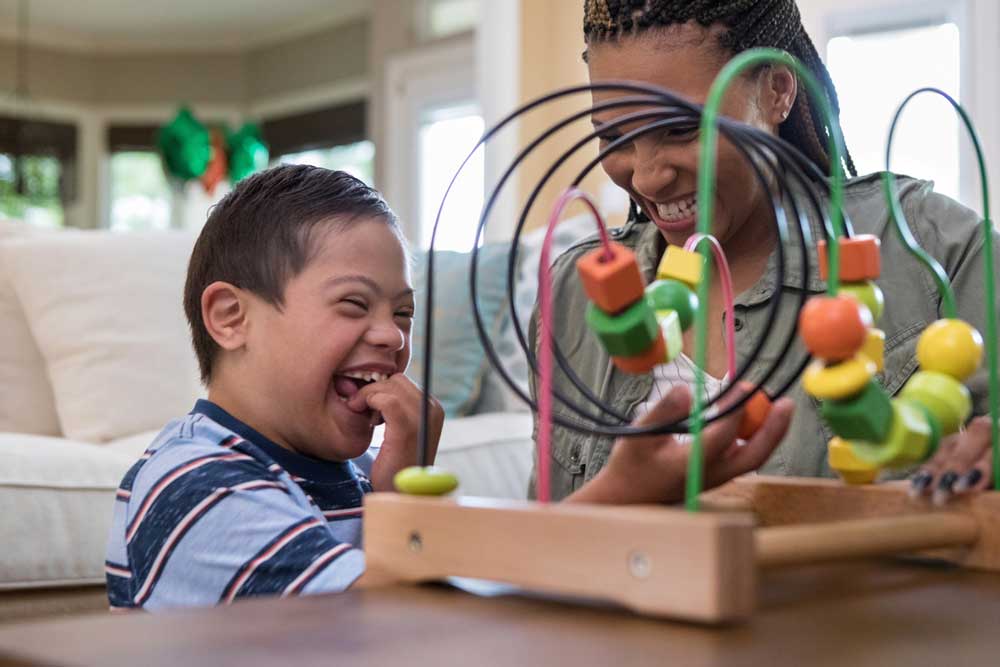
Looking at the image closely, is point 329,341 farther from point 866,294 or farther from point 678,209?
point 866,294

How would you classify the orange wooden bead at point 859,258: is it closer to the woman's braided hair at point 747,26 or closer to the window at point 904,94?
the woman's braided hair at point 747,26

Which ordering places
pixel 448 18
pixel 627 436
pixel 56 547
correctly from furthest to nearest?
pixel 448 18, pixel 56 547, pixel 627 436

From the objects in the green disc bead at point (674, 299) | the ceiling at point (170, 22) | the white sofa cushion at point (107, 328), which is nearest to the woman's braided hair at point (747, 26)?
the green disc bead at point (674, 299)

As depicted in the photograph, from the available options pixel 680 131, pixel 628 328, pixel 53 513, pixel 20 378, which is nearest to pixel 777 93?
pixel 680 131

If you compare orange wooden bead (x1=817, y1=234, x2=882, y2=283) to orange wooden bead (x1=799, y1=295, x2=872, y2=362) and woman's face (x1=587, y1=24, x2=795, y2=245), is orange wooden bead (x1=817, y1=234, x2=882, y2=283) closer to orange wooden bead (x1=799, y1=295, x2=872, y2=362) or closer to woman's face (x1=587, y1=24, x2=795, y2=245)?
orange wooden bead (x1=799, y1=295, x2=872, y2=362)

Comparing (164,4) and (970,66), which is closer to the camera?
(970,66)

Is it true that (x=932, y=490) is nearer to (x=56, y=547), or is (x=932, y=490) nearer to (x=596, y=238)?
(x=596, y=238)

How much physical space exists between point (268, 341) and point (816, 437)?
1.93ft

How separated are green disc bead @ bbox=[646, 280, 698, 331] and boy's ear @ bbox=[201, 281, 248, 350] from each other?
0.58 metres

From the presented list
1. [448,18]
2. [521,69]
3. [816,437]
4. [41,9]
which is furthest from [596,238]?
[41,9]

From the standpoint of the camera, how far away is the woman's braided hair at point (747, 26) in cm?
124

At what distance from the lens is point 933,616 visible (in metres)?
0.61

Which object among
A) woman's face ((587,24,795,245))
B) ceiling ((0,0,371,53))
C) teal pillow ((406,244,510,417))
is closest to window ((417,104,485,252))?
ceiling ((0,0,371,53))

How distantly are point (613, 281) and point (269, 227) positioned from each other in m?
0.67
